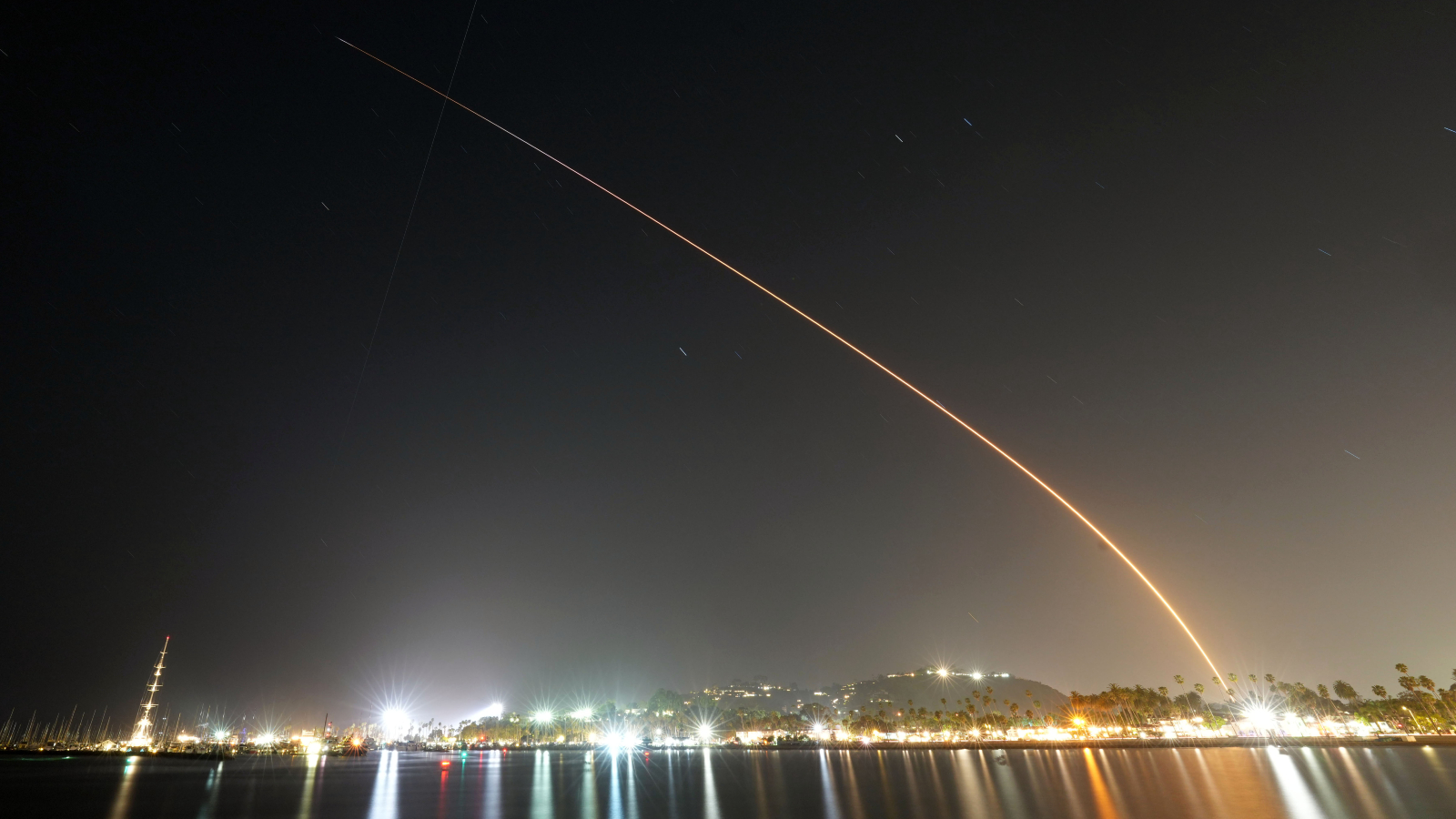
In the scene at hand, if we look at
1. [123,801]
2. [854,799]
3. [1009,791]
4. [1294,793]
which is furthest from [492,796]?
[1294,793]

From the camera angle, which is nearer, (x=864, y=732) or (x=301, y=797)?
(x=301, y=797)

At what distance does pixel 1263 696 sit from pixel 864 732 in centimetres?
9083

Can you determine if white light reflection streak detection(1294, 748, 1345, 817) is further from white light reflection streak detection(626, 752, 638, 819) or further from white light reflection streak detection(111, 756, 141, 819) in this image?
white light reflection streak detection(111, 756, 141, 819)

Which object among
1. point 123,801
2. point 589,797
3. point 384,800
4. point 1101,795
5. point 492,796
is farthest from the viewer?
point 492,796

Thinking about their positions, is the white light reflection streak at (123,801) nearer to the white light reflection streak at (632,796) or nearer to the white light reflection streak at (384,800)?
the white light reflection streak at (384,800)

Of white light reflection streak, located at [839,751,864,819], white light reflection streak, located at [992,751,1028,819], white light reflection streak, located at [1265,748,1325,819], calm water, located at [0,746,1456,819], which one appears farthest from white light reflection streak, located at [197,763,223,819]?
white light reflection streak, located at [1265,748,1325,819]

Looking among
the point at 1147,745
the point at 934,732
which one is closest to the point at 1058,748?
the point at 1147,745

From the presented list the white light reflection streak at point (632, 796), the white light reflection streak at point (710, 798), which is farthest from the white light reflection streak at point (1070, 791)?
the white light reflection streak at point (632, 796)

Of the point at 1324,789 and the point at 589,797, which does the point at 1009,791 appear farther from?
the point at 589,797

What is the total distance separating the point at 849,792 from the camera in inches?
1800

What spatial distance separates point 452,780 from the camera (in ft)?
224

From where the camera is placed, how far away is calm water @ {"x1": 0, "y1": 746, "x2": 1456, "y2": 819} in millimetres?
34219

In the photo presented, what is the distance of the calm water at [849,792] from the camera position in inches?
1347

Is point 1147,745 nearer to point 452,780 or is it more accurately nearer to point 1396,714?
point 1396,714
